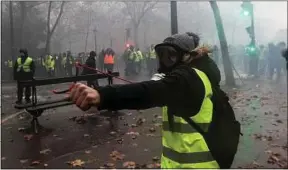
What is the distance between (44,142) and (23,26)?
2674 centimetres

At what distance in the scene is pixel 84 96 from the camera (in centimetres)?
172

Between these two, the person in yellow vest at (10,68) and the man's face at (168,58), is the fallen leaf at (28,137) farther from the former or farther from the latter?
the person in yellow vest at (10,68)

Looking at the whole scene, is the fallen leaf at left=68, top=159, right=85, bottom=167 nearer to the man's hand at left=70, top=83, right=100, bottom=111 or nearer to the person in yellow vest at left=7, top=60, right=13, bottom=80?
the man's hand at left=70, top=83, right=100, bottom=111

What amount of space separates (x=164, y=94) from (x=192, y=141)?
472 mm

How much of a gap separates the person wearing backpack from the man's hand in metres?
0.43

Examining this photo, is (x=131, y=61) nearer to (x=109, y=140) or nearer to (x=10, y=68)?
(x=10, y=68)

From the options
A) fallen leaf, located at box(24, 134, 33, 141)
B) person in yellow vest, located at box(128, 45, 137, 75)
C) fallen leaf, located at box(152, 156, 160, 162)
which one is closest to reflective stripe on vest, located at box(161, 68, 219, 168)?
fallen leaf, located at box(152, 156, 160, 162)

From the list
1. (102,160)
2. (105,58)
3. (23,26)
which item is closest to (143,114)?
(105,58)

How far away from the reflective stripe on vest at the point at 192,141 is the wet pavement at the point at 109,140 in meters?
3.47

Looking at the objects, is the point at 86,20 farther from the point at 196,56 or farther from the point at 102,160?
the point at 196,56

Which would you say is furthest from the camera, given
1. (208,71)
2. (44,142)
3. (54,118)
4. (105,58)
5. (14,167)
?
(105,58)

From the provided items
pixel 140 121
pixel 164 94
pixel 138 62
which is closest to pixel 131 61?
pixel 138 62

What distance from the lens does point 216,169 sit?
96.0 inches

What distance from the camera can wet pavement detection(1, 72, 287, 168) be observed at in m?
6.12
